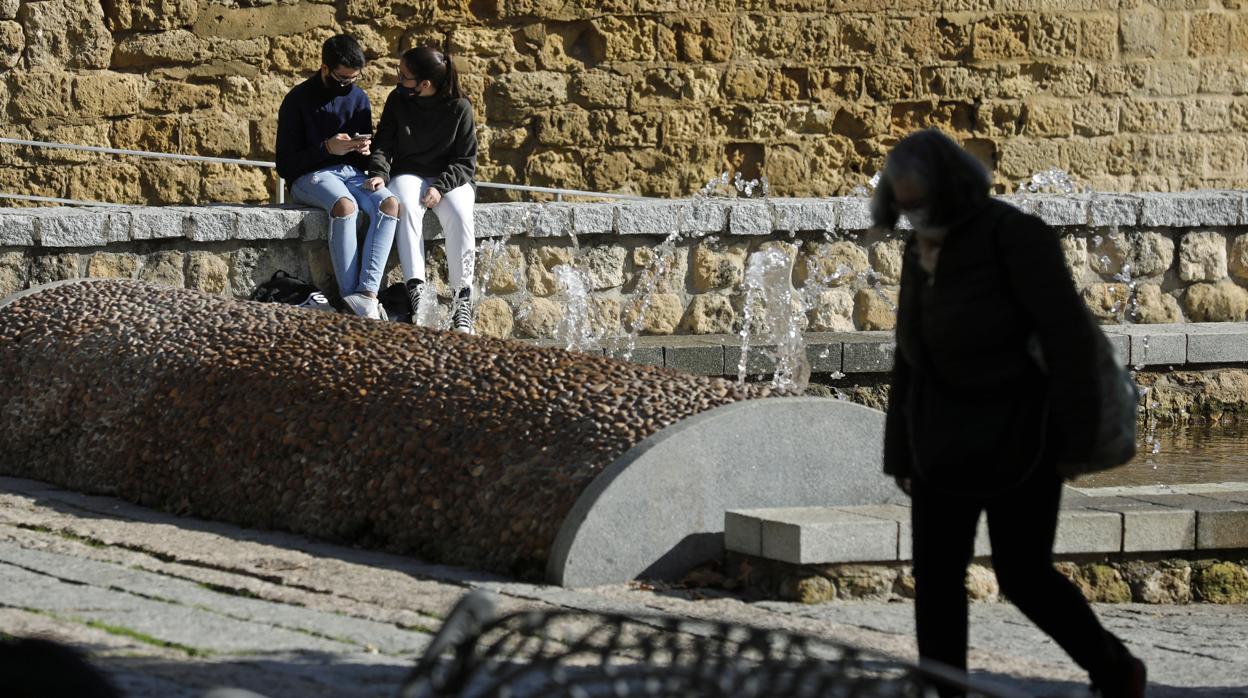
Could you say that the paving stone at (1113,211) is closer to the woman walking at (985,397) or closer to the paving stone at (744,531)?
the paving stone at (744,531)

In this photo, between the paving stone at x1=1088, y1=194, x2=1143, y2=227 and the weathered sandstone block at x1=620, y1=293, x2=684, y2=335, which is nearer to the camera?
the weathered sandstone block at x1=620, y1=293, x2=684, y2=335

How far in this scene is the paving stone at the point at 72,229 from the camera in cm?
869

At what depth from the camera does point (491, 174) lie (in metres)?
13.7

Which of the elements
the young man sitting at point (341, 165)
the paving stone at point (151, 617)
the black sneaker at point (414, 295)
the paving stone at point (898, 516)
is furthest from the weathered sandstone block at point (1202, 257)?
the paving stone at point (151, 617)

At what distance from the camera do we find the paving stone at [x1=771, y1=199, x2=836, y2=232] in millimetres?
10281

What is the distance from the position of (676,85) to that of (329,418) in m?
7.88

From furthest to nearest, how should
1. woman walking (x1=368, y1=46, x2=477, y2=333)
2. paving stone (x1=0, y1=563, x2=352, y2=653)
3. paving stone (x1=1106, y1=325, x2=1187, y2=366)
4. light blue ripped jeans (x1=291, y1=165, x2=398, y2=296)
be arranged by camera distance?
1. paving stone (x1=1106, y1=325, x2=1187, y2=366)
2. woman walking (x1=368, y1=46, x2=477, y2=333)
3. light blue ripped jeans (x1=291, y1=165, x2=398, y2=296)
4. paving stone (x1=0, y1=563, x2=352, y2=653)

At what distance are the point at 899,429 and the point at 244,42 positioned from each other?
30.8 feet

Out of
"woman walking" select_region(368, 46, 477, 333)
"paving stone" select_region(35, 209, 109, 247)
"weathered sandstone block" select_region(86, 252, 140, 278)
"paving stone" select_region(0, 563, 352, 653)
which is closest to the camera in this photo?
"paving stone" select_region(0, 563, 352, 653)

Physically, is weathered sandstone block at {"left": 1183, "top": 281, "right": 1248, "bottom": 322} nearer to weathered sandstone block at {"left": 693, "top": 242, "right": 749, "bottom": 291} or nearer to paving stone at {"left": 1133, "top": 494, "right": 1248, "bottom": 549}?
weathered sandstone block at {"left": 693, "top": 242, "right": 749, "bottom": 291}

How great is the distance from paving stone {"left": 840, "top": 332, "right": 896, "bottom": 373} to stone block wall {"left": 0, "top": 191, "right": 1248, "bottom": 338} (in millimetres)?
612

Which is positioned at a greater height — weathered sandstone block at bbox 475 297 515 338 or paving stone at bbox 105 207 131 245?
paving stone at bbox 105 207 131 245

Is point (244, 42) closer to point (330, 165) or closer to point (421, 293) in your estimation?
point (330, 165)

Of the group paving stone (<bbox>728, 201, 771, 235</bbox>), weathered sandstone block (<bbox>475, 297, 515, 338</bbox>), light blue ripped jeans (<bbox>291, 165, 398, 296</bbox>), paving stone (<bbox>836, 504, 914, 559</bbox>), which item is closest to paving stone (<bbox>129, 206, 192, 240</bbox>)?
light blue ripped jeans (<bbox>291, 165, 398, 296</bbox>)
